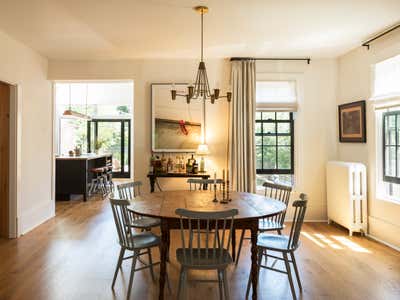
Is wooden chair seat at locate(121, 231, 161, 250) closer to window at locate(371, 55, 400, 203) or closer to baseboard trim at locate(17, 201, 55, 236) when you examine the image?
baseboard trim at locate(17, 201, 55, 236)

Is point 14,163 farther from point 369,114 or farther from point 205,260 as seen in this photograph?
point 369,114

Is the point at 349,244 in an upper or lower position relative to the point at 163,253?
lower

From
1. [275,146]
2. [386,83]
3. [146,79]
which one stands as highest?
[146,79]

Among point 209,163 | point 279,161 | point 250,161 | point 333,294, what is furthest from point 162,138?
point 333,294

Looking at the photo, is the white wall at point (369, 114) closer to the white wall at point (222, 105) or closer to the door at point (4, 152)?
the white wall at point (222, 105)

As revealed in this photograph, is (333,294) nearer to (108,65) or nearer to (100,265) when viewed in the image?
(100,265)

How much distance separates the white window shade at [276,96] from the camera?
510 centimetres

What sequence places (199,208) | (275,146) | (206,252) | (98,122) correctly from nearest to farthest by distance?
(206,252) → (199,208) → (275,146) → (98,122)

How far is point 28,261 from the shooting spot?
10.9 feet

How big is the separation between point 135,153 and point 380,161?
12.4 feet

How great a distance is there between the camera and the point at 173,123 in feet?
16.6

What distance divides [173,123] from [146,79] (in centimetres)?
89

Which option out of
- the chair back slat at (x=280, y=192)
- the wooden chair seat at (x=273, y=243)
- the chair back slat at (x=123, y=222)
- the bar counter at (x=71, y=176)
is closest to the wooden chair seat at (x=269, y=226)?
the chair back slat at (x=280, y=192)

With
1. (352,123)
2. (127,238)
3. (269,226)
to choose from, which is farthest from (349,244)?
(127,238)
